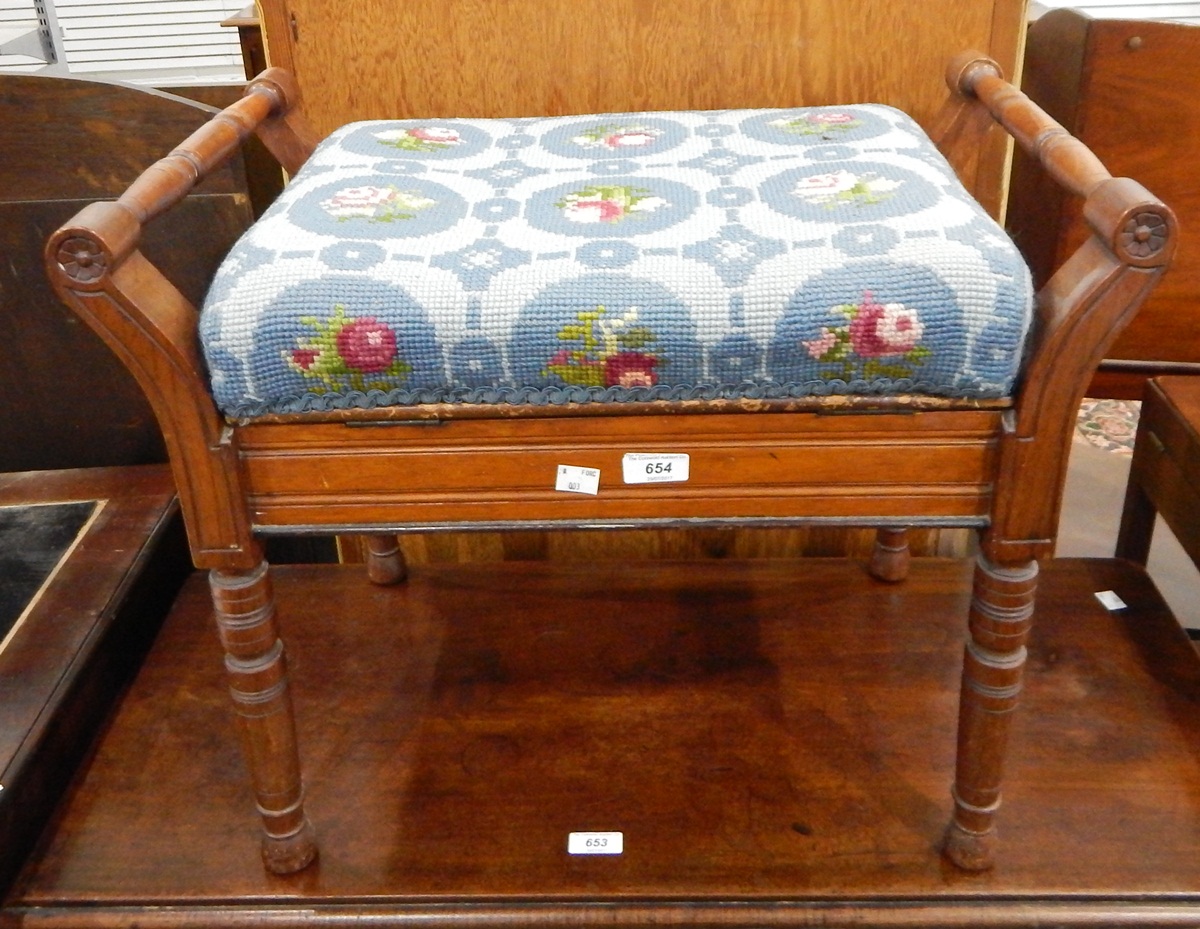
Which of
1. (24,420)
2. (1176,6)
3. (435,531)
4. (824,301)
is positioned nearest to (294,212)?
(435,531)

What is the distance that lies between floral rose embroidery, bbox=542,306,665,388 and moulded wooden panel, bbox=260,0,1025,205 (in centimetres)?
49

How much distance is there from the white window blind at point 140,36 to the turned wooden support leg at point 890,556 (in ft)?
4.34

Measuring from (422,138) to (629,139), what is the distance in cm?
15

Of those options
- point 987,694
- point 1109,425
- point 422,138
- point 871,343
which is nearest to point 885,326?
point 871,343

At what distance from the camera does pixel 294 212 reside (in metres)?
0.72

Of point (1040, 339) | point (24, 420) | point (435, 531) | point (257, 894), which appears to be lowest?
point (257, 894)

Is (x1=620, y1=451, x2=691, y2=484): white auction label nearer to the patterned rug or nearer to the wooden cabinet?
the wooden cabinet

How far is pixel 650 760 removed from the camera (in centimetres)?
93

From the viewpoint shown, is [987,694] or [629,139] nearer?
[987,694]

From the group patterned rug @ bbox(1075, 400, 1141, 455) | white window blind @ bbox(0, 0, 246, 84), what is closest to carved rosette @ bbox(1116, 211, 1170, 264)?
patterned rug @ bbox(1075, 400, 1141, 455)

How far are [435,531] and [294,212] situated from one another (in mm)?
214

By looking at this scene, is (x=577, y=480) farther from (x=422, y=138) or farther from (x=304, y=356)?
(x=422, y=138)

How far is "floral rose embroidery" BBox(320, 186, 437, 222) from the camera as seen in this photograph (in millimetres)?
712

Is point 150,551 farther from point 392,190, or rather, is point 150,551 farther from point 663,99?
point 663,99
